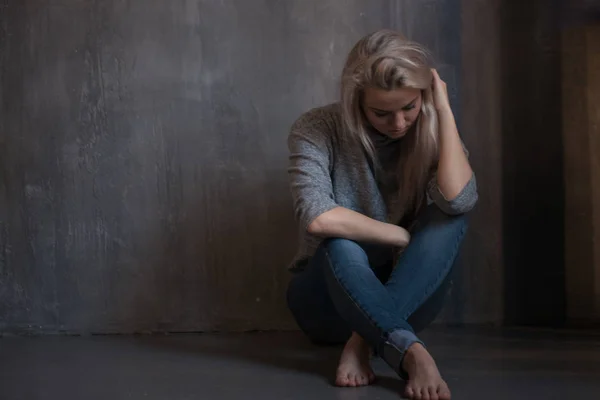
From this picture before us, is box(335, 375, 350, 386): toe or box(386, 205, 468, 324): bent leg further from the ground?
box(386, 205, 468, 324): bent leg

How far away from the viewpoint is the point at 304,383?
190 cm

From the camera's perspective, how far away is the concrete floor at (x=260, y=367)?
5.94ft

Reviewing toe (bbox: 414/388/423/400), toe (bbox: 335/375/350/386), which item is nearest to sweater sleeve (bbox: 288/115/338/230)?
toe (bbox: 335/375/350/386)

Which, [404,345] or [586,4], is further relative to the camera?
[586,4]

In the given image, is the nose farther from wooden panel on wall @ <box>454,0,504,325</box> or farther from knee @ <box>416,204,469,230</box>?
wooden panel on wall @ <box>454,0,504,325</box>

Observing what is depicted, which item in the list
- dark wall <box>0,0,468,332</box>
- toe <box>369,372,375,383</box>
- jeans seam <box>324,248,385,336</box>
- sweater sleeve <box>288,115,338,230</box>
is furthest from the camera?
dark wall <box>0,0,468,332</box>

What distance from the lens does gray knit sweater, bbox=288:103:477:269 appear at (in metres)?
2.08

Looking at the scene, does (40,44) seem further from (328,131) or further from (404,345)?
(404,345)

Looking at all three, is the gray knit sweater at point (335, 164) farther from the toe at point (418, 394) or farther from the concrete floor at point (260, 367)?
the toe at point (418, 394)

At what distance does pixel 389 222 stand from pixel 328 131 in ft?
1.01

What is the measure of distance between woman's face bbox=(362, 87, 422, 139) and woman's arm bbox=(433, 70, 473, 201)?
0.06 meters

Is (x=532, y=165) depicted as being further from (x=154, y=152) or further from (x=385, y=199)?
(x=154, y=152)

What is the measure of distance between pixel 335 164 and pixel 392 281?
1.35 feet

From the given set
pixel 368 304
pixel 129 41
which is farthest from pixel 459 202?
pixel 129 41
